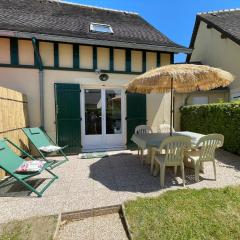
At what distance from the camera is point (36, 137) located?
5.38 m

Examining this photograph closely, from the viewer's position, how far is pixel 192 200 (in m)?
3.22

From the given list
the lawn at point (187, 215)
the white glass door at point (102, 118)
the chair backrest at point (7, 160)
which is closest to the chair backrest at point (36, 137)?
the chair backrest at point (7, 160)

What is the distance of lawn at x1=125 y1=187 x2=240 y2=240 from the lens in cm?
249

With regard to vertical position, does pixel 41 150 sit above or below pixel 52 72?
below

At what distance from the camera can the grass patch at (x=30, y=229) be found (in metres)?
2.46

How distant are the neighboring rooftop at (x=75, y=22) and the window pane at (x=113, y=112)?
1732mm

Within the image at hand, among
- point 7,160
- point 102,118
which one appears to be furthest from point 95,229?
point 102,118

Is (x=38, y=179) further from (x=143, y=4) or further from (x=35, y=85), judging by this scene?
(x=143, y=4)

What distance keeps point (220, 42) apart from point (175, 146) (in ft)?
29.2

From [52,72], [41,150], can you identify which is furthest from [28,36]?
[41,150]

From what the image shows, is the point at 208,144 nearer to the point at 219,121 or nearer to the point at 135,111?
the point at 219,121

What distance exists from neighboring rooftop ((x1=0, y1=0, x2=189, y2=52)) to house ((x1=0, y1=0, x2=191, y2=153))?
3cm

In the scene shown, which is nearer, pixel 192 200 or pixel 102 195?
pixel 192 200

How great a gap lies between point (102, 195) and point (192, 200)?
146 centimetres
